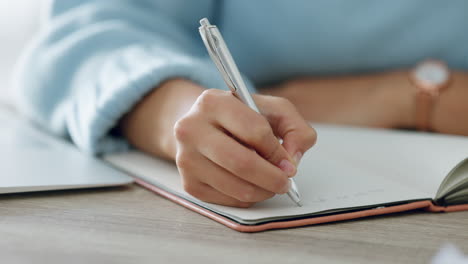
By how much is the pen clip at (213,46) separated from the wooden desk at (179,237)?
0.30 ft

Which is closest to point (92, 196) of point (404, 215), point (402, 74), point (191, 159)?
point (191, 159)

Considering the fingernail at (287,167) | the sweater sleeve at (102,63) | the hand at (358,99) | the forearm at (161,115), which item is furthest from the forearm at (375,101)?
the fingernail at (287,167)

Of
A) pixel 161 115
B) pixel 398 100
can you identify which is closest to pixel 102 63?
pixel 161 115

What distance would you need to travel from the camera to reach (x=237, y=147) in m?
0.36

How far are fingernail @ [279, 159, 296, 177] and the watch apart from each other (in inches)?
14.9

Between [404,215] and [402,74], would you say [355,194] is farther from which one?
[402,74]

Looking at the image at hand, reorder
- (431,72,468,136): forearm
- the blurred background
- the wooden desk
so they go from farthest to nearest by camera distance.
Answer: the blurred background
(431,72,468,136): forearm
the wooden desk

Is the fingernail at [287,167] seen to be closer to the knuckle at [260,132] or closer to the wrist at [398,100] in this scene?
the knuckle at [260,132]

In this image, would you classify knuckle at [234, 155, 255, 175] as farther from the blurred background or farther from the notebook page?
the blurred background

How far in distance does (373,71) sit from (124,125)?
0.37 m

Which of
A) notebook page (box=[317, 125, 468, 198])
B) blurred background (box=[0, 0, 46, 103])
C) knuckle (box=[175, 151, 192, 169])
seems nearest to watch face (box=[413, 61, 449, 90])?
notebook page (box=[317, 125, 468, 198])

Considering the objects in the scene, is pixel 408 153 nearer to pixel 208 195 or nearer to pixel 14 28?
pixel 208 195

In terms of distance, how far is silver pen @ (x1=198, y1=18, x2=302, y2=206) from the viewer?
357mm

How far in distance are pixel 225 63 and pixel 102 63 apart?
249 mm
